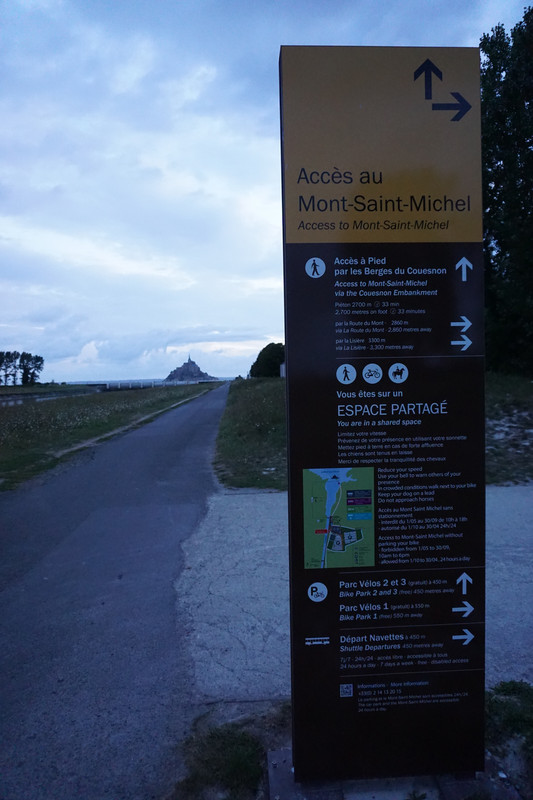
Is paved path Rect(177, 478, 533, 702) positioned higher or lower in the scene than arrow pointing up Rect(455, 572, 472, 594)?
lower

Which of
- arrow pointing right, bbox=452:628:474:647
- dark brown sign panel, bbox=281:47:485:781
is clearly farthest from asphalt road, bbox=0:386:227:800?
arrow pointing right, bbox=452:628:474:647

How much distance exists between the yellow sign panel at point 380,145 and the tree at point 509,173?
18633 mm

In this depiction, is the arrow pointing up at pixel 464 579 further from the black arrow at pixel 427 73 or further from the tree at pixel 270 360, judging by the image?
the tree at pixel 270 360

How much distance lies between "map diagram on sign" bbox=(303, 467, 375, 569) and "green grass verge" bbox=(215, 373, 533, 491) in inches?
291

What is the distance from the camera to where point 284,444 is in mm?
14875

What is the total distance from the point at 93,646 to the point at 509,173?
20725 mm

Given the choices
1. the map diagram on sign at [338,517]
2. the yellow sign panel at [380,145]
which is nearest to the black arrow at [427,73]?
the yellow sign panel at [380,145]

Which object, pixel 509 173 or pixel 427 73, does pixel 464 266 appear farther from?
pixel 509 173

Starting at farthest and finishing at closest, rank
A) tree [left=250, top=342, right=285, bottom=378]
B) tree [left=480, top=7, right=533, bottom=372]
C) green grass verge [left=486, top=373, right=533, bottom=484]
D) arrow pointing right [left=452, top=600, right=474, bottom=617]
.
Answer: tree [left=250, top=342, right=285, bottom=378], tree [left=480, top=7, right=533, bottom=372], green grass verge [left=486, top=373, right=533, bottom=484], arrow pointing right [left=452, top=600, right=474, bottom=617]

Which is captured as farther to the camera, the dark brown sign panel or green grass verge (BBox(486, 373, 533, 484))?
green grass verge (BBox(486, 373, 533, 484))

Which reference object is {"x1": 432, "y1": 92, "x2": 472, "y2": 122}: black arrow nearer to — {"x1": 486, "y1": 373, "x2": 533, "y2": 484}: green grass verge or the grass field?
the grass field

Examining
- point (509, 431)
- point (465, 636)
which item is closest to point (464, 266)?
point (465, 636)

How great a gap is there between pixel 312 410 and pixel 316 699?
1.38 meters

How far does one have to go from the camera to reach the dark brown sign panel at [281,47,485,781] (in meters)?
2.90
